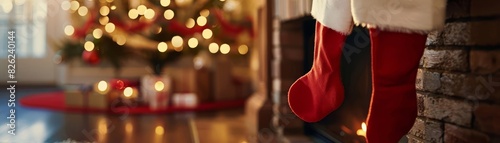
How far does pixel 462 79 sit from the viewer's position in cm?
90

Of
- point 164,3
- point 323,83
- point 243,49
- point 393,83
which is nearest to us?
point 393,83

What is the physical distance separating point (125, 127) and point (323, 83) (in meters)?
1.32

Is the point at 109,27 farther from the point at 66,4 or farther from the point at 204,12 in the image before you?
the point at 66,4

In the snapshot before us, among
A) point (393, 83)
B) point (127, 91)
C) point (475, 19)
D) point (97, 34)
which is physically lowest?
point (127, 91)

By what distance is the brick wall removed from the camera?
2.69 feet

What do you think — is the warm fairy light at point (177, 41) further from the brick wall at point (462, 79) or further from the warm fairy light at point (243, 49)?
the brick wall at point (462, 79)

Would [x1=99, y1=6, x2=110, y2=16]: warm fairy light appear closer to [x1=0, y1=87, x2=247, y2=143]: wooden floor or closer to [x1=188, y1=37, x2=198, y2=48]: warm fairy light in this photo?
[x1=188, y1=37, x2=198, y2=48]: warm fairy light

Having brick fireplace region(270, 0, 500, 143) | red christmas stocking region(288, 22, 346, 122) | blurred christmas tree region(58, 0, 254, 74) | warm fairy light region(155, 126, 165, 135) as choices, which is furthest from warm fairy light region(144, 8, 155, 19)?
red christmas stocking region(288, 22, 346, 122)

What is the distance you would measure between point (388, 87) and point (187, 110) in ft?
6.31

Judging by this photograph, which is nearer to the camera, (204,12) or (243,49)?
(204,12)

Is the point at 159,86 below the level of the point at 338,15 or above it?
below

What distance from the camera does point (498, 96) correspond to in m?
0.81

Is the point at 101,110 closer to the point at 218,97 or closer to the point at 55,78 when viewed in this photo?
the point at 218,97

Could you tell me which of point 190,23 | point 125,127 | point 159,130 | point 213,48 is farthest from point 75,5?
point 159,130
